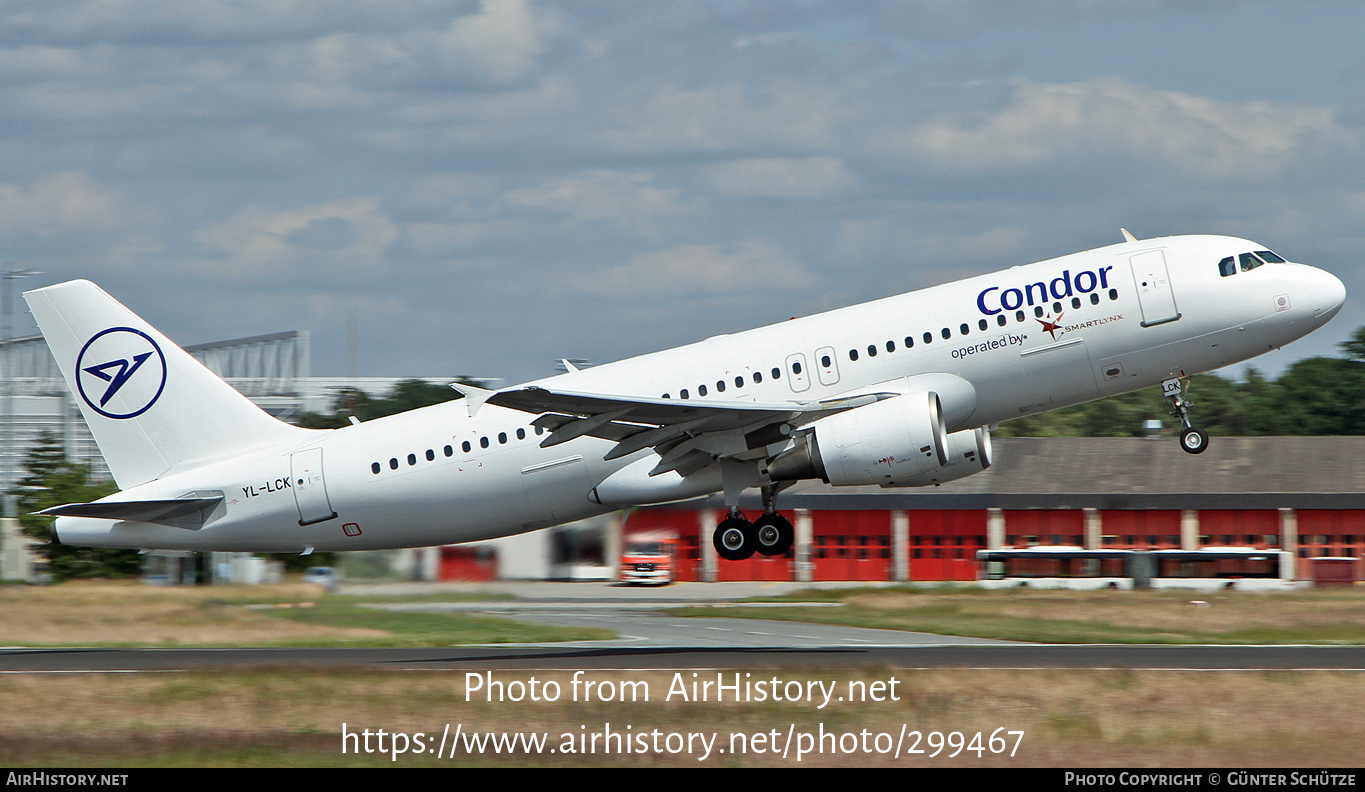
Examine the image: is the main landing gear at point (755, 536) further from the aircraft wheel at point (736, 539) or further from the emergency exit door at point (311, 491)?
the emergency exit door at point (311, 491)

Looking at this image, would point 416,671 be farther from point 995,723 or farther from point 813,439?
point 995,723

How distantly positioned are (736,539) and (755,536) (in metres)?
0.39

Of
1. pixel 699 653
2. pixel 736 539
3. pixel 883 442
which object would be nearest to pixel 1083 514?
pixel 699 653

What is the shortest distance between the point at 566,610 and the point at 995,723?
23102 mm

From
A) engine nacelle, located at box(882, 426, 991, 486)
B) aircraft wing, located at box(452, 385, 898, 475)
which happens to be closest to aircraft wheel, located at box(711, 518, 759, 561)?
aircraft wing, located at box(452, 385, 898, 475)

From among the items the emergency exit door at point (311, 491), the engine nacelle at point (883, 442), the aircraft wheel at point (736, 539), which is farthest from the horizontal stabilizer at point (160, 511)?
the engine nacelle at point (883, 442)

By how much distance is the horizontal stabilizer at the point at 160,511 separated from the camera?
31.2 m

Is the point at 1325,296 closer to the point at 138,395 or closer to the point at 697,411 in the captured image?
the point at 697,411

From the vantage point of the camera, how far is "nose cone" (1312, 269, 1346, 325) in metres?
28.0

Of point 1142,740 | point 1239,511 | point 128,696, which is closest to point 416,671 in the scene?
point 128,696

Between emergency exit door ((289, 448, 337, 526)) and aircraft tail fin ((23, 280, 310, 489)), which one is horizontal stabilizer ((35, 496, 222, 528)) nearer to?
aircraft tail fin ((23, 280, 310, 489))

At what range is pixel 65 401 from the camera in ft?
295

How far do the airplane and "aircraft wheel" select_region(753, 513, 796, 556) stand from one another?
0.16ft

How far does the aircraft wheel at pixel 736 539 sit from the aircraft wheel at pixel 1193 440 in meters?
8.61
